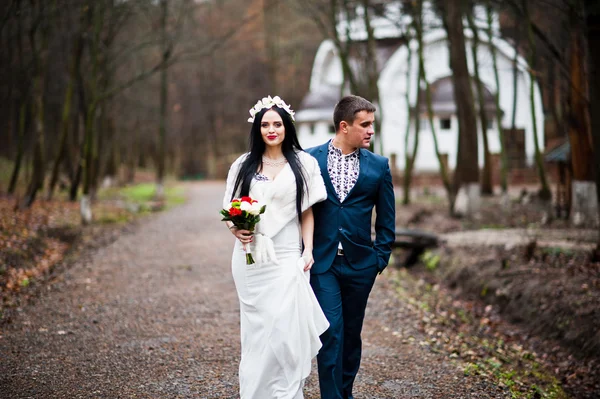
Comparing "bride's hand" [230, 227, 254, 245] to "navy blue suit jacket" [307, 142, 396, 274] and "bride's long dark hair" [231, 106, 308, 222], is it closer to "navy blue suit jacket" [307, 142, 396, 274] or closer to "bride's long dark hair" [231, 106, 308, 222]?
"bride's long dark hair" [231, 106, 308, 222]

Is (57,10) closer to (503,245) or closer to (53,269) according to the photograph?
(53,269)

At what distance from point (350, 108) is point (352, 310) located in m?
1.50

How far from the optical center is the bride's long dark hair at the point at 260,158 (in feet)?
15.1

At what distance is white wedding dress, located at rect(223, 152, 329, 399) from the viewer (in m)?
4.53

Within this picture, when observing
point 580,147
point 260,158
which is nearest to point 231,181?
point 260,158

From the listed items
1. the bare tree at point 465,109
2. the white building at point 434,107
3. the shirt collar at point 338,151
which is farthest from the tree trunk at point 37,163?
the white building at point 434,107

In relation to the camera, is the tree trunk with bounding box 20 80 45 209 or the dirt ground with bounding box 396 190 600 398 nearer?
the dirt ground with bounding box 396 190 600 398

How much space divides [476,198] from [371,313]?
10.3 meters

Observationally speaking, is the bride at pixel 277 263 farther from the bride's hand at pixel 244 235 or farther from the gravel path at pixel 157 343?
the gravel path at pixel 157 343

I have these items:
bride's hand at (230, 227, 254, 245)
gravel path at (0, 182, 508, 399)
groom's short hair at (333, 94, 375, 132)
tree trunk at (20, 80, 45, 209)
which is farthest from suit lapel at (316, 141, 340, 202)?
tree trunk at (20, 80, 45, 209)

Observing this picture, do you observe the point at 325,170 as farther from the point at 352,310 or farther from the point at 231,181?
the point at 352,310

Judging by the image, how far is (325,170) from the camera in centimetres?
482

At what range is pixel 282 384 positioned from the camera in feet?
15.1

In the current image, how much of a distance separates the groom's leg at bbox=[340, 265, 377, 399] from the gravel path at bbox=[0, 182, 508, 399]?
633mm
